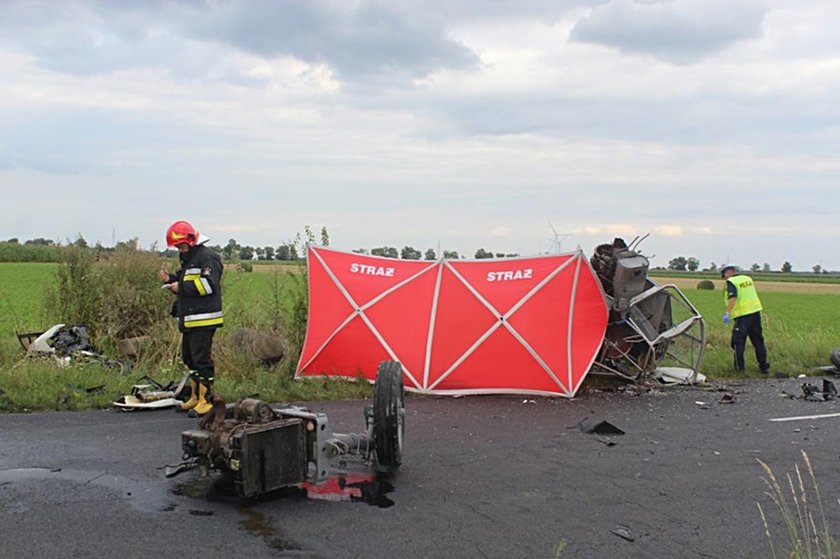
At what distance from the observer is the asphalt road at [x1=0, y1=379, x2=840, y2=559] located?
498cm

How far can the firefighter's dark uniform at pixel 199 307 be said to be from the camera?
873cm

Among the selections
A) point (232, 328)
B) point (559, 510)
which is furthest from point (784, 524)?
point (232, 328)

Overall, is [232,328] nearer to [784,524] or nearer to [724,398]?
[724,398]

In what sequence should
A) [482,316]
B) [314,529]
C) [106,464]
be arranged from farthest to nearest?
[482,316], [106,464], [314,529]

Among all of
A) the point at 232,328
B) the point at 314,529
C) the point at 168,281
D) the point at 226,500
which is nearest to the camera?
the point at 314,529

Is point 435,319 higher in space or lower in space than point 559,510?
higher

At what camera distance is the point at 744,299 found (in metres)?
13.7

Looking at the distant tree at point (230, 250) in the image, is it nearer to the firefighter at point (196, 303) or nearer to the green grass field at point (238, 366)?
the green grass field at point (238, 366)

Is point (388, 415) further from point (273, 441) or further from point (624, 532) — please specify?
point (624, 532)

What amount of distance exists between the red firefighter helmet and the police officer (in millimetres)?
9156

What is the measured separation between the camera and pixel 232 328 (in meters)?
13.4

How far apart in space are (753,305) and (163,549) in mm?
11471

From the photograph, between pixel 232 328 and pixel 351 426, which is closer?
pixel 351 426

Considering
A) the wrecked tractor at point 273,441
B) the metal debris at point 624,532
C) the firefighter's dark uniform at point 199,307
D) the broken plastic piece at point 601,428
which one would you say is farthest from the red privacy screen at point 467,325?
the metal debris at point 624,532
